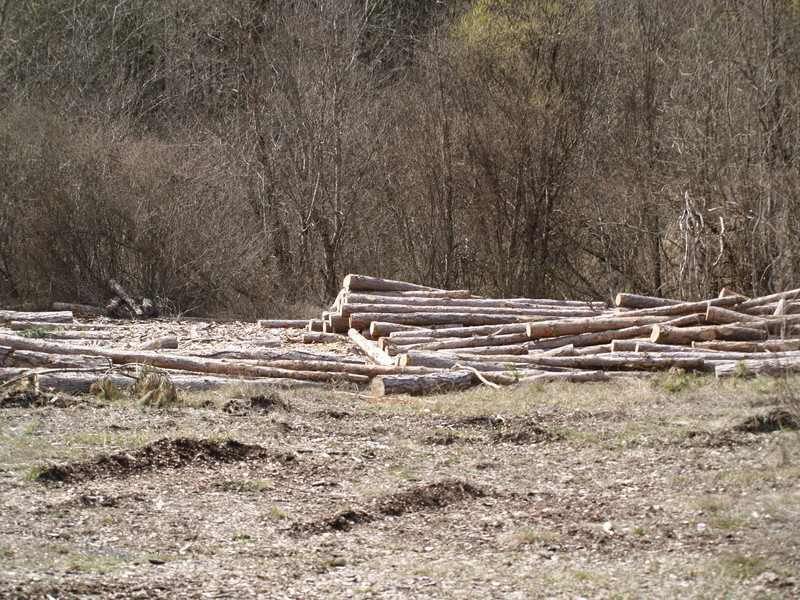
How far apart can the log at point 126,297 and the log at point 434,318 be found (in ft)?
18.4

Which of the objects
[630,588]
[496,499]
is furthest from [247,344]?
[630,588]

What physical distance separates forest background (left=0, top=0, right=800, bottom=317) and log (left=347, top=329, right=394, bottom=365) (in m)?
5.25

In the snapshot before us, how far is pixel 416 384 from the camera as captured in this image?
1070cm

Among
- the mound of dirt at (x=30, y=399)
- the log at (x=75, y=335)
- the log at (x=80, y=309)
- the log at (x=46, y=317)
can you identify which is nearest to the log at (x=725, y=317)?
the mound of dirt at (x=30, y=399)

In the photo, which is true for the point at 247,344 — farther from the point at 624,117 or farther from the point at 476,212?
the point at 624,117

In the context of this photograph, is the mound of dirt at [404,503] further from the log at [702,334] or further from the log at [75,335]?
the log at [75,335]

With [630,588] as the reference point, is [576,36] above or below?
above

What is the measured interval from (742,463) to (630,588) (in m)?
2.60

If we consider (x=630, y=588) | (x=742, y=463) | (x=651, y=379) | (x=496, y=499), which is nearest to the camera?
(x=630, y=588)

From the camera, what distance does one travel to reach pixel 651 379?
11.1m

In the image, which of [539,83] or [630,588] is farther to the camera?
[539,83]

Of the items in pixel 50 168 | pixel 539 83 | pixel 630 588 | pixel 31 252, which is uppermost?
pixel 539 83

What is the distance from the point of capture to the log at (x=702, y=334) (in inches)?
482

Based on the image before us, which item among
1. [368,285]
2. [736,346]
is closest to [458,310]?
[368,285]
